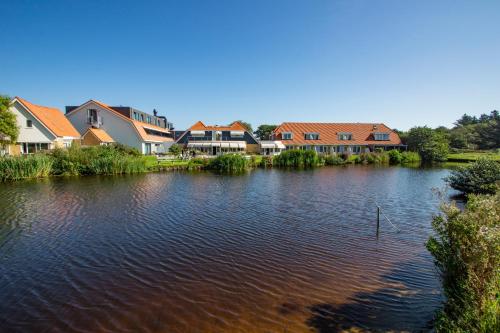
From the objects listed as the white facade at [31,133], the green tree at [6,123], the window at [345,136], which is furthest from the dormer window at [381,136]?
the green tree at [6,123]

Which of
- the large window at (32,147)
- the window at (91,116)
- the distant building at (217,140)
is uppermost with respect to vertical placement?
the window at (91,116)

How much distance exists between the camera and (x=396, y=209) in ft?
47.9

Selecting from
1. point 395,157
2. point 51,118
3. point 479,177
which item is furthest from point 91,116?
point 395,157

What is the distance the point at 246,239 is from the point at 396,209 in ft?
29.0

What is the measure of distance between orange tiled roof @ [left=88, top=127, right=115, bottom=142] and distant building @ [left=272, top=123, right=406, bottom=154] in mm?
27633

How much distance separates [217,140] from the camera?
51.2m

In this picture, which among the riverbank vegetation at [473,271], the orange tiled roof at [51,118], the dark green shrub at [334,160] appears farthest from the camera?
the dark green shrub at [334,160]

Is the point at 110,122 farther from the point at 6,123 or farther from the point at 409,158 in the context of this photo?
the point at 409,158

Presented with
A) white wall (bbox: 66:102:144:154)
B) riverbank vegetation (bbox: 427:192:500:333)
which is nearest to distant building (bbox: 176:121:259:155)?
white wall (bbox: 66:102:144:154)

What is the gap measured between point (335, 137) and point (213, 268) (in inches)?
1955

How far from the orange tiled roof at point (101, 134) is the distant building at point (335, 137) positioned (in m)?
27.6

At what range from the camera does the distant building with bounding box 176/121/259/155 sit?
4925 cm

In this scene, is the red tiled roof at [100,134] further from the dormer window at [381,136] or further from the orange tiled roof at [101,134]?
the dormer window at [381,136]

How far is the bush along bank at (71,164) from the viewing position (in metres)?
23.8
